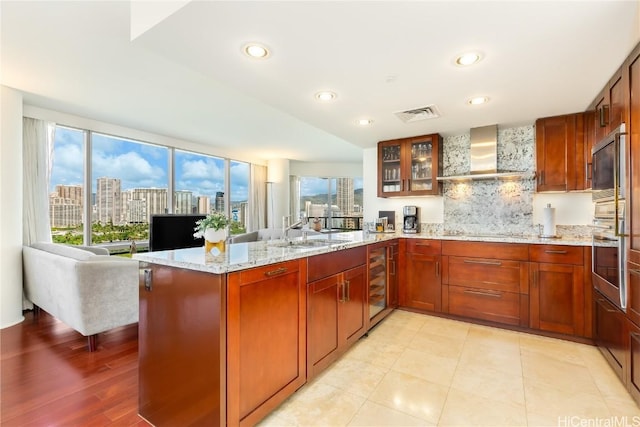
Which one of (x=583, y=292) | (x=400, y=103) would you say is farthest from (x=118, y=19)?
(x=583, y=292)

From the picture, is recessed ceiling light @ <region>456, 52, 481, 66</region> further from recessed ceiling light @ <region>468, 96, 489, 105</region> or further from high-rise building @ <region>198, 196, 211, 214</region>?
high-rise building @ <region>198, 196, 211, 214</region>

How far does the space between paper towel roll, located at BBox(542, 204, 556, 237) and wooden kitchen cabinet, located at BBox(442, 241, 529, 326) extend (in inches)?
19.7

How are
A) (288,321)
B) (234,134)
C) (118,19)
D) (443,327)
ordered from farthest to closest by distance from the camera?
(234,134) < (443,327) < (118,19) < (288,321)

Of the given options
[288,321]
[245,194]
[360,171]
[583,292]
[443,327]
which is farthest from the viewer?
[360,171]

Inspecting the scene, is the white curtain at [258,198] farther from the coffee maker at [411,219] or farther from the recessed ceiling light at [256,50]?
the recessed ceiling light at [256,50]

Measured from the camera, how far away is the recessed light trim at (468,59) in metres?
1.85

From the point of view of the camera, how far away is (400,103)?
8.84 ft

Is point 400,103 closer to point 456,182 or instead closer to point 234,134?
point 456,182

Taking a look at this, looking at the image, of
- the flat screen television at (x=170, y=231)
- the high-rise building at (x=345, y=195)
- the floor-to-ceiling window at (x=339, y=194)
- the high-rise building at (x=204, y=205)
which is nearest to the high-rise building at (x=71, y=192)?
the flat screen television at (x=170, y=231)

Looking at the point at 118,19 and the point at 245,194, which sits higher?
the point at 118,19

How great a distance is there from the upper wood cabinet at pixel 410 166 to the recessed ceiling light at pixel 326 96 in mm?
1692

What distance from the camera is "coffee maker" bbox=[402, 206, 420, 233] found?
158 inches

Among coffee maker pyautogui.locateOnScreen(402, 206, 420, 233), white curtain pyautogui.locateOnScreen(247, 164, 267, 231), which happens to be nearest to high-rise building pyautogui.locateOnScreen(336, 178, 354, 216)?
white curtain pyautogui.locateOnScreen(247, 164, 267, 231)

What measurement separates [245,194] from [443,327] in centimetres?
552
